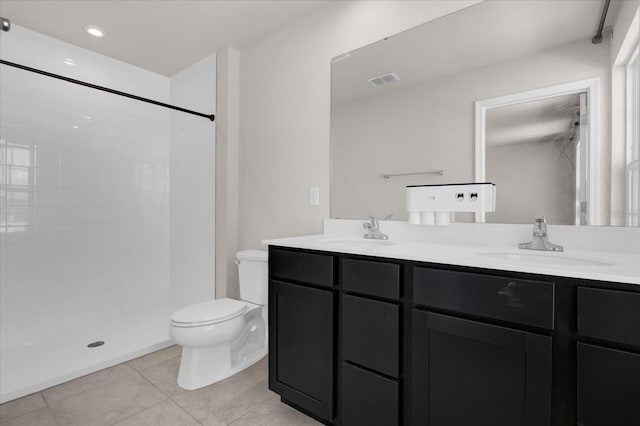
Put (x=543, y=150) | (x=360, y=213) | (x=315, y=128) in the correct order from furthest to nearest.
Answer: (x=315, y=128), (x=360, y=213), (x=543, y=150)

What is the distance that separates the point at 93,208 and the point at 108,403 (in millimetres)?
1751

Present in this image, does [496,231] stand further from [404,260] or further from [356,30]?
[356,30]

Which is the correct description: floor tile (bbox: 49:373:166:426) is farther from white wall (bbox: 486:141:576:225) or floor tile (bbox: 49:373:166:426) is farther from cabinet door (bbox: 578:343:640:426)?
white wall (bbox: 486:141:576:225)

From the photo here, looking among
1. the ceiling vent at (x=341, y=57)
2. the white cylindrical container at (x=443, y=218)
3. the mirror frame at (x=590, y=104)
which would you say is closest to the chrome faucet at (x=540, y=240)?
the mirror frame at (x=590, y=104)

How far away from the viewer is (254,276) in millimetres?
2264

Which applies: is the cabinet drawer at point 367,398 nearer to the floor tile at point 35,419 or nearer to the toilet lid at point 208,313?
the toilet lid at point 208,313

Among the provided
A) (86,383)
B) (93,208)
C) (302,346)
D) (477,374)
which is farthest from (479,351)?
(93,208)

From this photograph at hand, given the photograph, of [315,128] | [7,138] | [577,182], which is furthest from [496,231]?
[7,138]

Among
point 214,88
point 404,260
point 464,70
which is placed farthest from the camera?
point 214,88

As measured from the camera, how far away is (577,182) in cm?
133

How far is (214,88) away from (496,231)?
2.49m

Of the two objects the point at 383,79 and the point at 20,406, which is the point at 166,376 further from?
the point at 383,79

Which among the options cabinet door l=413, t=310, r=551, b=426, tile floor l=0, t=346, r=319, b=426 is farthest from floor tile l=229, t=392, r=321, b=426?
cabinet door l=413, t=310, r=551, b=426

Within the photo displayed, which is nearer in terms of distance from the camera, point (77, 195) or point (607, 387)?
point (607, 387)
